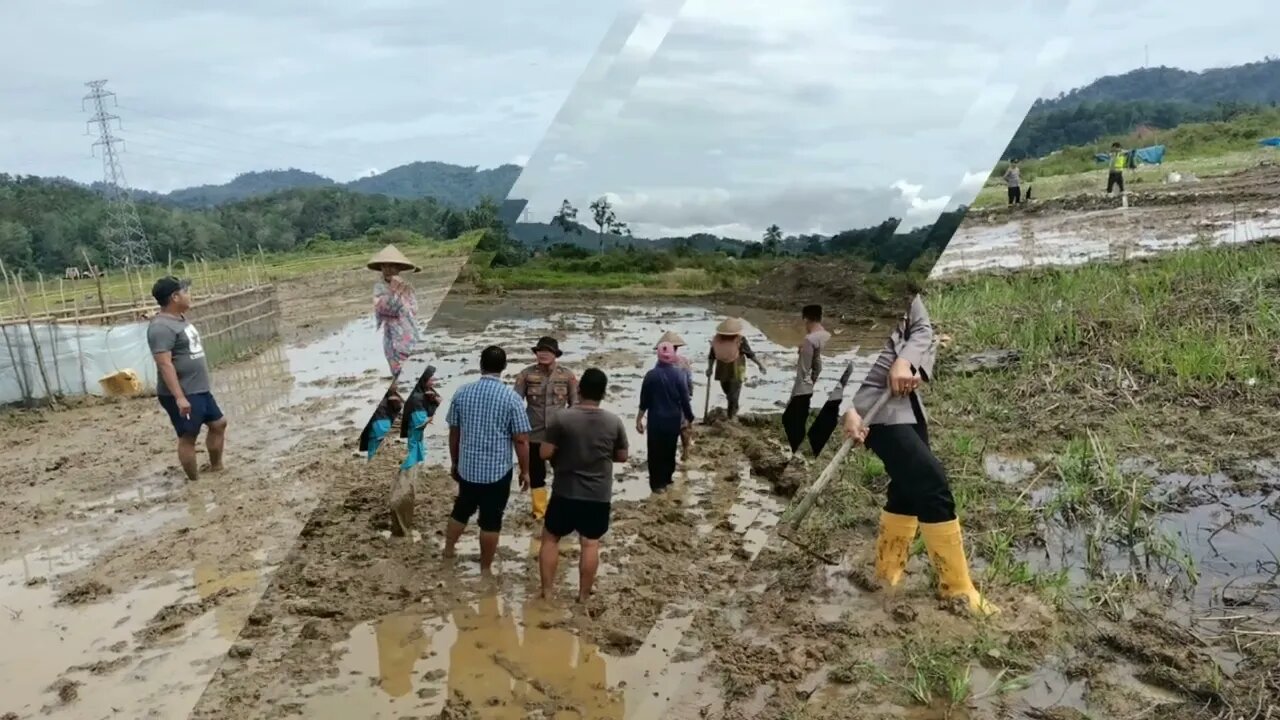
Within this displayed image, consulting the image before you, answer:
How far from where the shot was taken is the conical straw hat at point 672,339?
177 cm

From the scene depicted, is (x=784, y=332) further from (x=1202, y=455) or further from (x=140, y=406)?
(x=140, y=406)

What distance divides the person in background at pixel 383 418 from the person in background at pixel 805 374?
0.80 meters

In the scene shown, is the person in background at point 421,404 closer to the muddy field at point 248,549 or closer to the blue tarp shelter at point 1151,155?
the muddy field at point 248,549


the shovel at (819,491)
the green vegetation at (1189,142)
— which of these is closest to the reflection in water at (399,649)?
the shovel at (819,491)

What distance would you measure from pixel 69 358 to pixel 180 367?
17.9 ft

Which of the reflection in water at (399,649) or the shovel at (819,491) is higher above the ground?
the shovel at (819,491)

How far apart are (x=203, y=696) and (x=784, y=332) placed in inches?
115

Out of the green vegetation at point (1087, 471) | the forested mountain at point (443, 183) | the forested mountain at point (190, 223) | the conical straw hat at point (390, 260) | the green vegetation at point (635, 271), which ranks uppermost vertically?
the forested mountain at point (190, 223)

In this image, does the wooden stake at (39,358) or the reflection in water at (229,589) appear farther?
the wooden stake at (39,358)

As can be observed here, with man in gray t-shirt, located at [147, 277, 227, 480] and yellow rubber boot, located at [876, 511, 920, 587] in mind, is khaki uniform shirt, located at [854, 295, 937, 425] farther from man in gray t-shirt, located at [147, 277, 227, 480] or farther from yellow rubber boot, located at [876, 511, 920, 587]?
man in gray t-shirt, located at [147, 277, 227, 480]

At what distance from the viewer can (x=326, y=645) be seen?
11.8 ft

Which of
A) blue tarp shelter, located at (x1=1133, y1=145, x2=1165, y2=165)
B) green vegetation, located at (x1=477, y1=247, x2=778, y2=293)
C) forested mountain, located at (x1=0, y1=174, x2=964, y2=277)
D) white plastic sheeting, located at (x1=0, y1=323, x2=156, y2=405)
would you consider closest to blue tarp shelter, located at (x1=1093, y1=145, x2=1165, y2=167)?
blue tarp shelter, located at (x1=1133, y1=145, x2=1165, y2=165)

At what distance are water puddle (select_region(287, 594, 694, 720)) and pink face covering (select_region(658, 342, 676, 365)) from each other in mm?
1790

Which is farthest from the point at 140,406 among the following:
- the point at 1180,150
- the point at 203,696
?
the point at 1180,150
